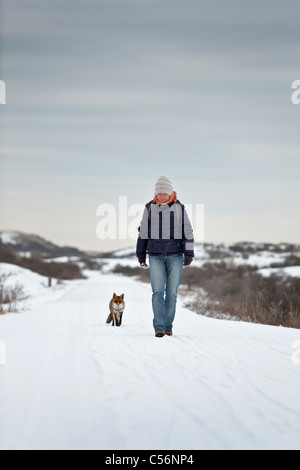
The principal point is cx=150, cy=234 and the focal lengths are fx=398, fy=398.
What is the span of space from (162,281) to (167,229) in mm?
837

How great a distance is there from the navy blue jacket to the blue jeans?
0.13 meters

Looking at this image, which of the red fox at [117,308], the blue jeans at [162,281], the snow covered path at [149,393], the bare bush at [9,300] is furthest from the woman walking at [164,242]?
the bare bush at [9,300]

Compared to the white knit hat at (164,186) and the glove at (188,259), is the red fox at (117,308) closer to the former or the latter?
the glove at (188,259)

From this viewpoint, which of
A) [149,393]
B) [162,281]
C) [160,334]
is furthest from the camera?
[162,281]

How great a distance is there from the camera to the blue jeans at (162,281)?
6.35 meters

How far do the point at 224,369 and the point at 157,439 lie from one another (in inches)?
72.5

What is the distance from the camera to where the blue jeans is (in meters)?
6.35

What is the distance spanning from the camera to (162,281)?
251 inches

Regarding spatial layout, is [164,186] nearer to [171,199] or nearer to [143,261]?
[171,199]

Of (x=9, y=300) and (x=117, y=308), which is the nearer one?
(x=117, y=308)

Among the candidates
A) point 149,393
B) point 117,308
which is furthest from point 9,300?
point 149,393

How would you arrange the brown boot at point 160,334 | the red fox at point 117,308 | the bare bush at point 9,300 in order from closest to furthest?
the brown boot at point 160,334, the red fox at point 117,308, the bare bush at point 9,300

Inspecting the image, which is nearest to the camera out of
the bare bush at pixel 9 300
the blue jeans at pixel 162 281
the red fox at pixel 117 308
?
the blue jeans at pixel 162 281

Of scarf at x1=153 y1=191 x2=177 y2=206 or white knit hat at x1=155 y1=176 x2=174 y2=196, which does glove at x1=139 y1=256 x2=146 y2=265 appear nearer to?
scarf at x1=153 y1=191 x2=177 y2=206
